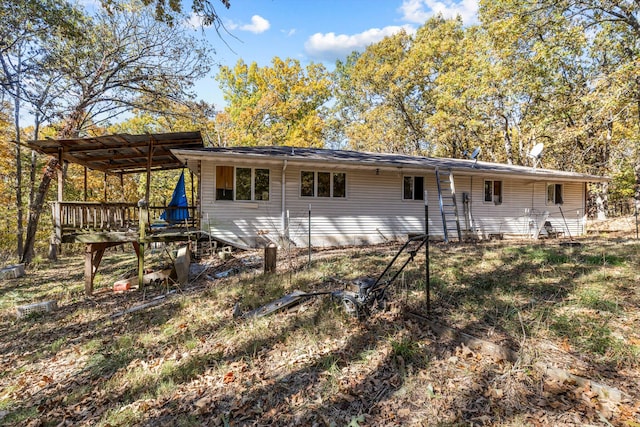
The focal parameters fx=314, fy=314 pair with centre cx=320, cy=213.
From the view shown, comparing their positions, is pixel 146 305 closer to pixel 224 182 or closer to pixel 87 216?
pixel 87 216

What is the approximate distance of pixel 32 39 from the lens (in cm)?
888

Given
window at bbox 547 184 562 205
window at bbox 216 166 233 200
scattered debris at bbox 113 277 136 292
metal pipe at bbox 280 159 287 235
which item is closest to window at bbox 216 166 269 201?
window at bbox 216 166 233 200

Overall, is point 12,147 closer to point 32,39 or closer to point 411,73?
point 32,39

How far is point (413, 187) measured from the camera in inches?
466

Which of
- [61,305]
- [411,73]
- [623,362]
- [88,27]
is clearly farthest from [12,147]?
[411,73]

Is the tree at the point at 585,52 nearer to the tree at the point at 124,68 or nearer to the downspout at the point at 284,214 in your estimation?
the downspout at the point at 284,214

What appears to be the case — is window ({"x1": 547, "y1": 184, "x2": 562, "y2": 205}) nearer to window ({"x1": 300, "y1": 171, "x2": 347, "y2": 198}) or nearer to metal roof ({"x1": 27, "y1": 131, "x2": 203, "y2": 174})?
window ({"x1": 300, "y1": 171, "x2": 347, "y2": 198})

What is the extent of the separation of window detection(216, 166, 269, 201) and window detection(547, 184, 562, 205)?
482 inches

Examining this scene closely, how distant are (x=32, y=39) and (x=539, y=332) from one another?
43.9 ft

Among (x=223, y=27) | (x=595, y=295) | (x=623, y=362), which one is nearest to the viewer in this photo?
(x=623, y=362)

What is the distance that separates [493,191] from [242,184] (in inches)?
392

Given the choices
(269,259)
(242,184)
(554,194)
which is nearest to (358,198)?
(242,184)

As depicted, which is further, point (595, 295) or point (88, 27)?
point (88, 27)

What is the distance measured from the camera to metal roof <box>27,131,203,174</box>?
7188 mm
